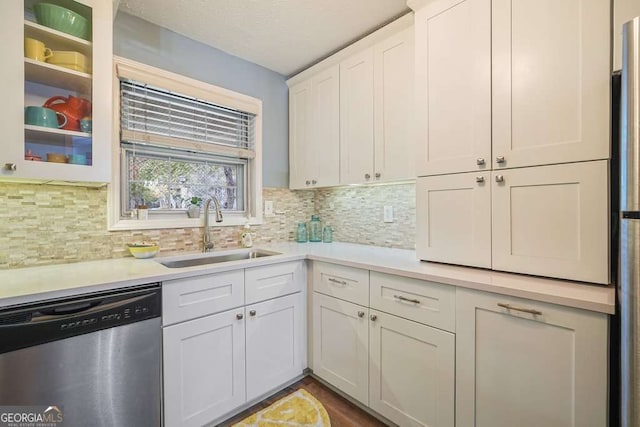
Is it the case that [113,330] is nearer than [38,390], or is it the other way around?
[38,390]

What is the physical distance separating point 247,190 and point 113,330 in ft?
4.84

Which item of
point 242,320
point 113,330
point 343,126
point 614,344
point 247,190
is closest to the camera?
point 614,344

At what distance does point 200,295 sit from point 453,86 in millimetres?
1732

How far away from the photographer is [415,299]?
4.74 ft

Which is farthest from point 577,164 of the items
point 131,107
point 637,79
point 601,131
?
point 131,107

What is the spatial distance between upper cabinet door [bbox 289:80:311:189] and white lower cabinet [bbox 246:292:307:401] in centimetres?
110

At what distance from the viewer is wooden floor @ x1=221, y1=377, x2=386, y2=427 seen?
165 centimetres

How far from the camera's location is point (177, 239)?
205cm

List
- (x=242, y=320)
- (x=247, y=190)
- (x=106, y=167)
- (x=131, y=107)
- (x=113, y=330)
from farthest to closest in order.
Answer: (x=247, y=190)
(x=131, y=107)
(x=242, y=320)
(x=106, y=167)
(x=113, y=330)

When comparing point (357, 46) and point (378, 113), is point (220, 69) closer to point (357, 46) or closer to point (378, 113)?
point (357, 46)

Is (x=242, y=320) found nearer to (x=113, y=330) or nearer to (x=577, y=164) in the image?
(x=113, y=330)

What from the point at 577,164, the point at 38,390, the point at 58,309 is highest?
the point at 577,164

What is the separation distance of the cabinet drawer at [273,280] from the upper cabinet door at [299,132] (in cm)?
86

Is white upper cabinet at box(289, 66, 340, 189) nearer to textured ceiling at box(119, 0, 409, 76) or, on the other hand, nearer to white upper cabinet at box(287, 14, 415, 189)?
white upper cabinet at box(287, 14, 415, 189)
